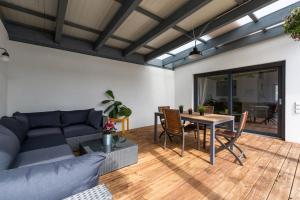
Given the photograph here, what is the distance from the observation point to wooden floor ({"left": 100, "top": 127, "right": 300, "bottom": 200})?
1892mm

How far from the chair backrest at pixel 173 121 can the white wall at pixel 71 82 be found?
2.36 metres

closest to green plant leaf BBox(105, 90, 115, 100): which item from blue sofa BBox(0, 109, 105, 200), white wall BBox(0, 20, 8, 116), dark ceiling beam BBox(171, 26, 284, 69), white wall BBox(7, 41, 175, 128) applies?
white wall BBox(7, 41, 175, 128)

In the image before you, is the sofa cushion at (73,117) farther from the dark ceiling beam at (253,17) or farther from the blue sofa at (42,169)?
the dark ceiling beam at (253,17)

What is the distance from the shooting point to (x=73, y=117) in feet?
12.2

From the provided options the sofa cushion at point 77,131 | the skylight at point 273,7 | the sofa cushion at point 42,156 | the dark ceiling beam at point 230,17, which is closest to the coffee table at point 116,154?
the sofa cushion at point 42,156

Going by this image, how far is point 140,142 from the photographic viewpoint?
12.9ft

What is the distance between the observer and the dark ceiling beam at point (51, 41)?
328cm

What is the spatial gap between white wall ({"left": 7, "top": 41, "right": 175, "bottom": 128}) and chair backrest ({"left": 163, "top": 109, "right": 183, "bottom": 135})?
236 cm

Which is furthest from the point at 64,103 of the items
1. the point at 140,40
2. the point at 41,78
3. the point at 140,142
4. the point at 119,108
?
the point at 140,40

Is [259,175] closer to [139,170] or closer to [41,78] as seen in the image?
[139,170]

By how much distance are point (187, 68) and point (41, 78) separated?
508 centimetres

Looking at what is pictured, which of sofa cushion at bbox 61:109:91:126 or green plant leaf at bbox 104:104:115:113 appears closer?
sofa cushion at bbox 61:109:91:126

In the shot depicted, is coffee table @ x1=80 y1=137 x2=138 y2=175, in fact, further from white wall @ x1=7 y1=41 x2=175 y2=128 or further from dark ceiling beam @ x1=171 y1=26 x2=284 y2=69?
dark ceiling beam @ x1=171 y1=26 x2=284 y2=69

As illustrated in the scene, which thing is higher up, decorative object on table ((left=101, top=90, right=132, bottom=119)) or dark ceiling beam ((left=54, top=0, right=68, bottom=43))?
dark ceiling beam ((left=54, top=0, right=68, bottom=43))
